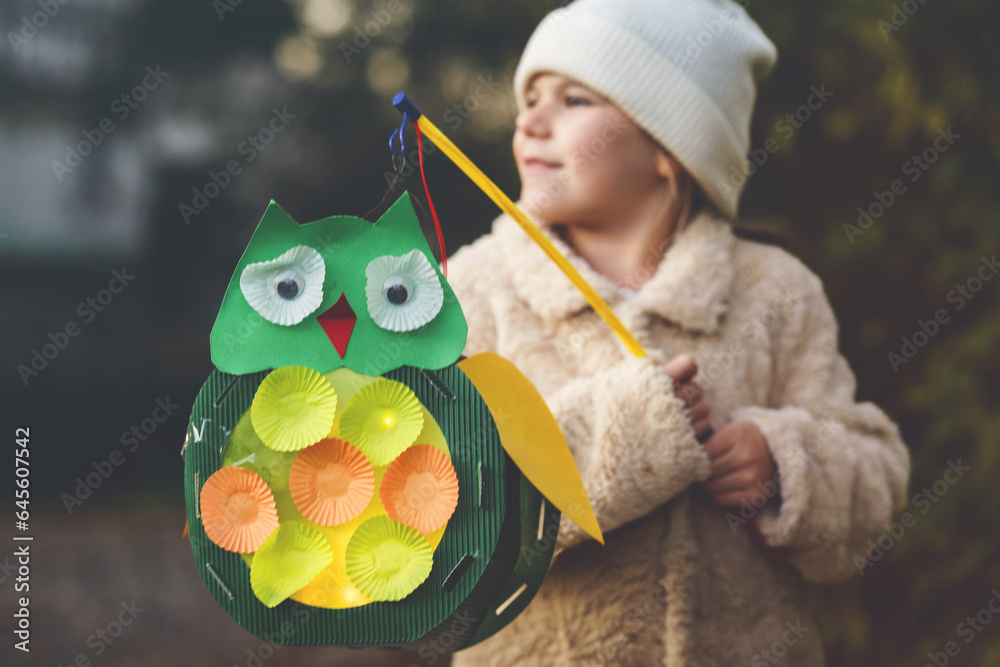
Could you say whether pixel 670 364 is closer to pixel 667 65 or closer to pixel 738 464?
pixel 738 464

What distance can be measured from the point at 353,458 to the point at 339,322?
0.13m

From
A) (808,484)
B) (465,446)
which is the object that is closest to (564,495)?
(465,446)

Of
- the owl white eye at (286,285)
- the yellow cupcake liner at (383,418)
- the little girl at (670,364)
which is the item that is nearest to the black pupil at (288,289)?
the owl white eye at (286,285)

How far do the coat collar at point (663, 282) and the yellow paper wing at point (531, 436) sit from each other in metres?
0.30

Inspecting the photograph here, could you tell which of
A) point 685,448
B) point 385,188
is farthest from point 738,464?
point 385,188

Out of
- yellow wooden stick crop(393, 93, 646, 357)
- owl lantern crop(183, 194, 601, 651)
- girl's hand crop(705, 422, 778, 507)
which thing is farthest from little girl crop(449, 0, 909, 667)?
owl lantern crop(183, 194, 601, 651)

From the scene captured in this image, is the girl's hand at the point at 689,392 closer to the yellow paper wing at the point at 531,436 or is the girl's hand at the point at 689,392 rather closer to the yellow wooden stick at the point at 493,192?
the yellow wooden stick at the point at 493,192

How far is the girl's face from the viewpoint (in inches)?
43.8

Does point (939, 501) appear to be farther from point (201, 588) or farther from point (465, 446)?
point (201, 588)

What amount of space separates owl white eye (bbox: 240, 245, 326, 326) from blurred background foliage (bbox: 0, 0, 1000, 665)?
0.41m

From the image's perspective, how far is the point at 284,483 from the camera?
2.62 ft

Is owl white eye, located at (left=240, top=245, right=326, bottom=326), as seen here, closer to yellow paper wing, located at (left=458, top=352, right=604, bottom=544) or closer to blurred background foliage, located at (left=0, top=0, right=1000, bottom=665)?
yellow paper wing, located at (left=458, top=352, right=604, bottom=544)

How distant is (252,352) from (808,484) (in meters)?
0.69

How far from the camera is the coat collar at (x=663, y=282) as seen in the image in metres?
1.12
